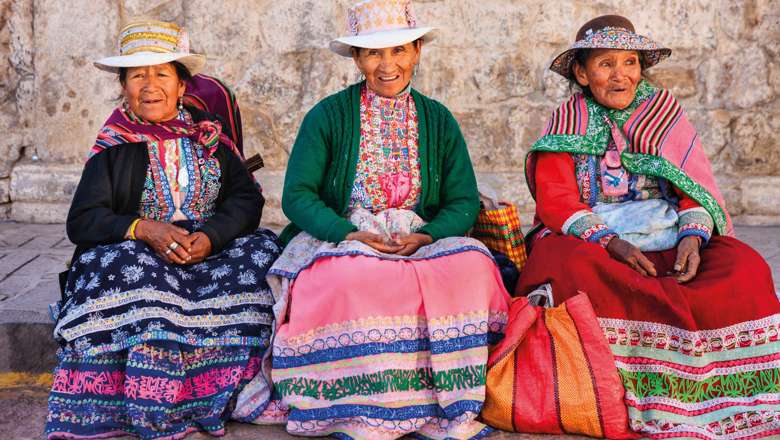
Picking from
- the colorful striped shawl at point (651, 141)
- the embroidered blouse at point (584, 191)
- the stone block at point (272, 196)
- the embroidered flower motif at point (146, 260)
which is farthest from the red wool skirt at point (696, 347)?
the stone block at point (272, 196)

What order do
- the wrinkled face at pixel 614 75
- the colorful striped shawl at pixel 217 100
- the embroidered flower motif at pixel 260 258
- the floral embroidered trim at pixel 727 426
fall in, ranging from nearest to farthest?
1. the floral embroidered trim at pixel 727 426
2. the embroidered flower motif at pixel 260 258
3. the wrinkled face at pixel 614 75
4. the colorful striped shawl at pixel 217 100

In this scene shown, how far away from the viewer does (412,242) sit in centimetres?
342

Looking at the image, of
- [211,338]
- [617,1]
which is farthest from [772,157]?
[211,338]

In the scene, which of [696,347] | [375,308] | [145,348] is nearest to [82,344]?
[145,348]

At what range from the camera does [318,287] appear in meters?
3.16

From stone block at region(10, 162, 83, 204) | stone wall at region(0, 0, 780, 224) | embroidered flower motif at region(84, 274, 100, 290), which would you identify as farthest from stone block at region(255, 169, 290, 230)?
embroidered flower motif at region(84, 274, 100, 290)

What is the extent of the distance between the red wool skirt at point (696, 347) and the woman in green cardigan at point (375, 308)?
49 centimetres

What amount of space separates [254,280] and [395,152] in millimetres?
870

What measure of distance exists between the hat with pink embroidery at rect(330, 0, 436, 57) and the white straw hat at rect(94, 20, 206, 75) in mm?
701

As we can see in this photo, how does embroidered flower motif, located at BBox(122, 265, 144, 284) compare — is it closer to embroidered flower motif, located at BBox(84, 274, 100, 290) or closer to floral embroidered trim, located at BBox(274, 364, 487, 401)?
embroidered flower motif, located at BBox(84, 274, 100, 290)

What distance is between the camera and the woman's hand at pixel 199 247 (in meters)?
3.41

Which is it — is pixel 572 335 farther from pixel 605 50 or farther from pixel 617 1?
pixel 617 1

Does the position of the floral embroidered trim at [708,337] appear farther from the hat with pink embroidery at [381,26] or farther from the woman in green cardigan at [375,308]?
the hat with pink embroidery at [381,26]

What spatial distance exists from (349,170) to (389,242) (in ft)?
1.44
